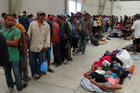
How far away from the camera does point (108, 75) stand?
4512 millimetres

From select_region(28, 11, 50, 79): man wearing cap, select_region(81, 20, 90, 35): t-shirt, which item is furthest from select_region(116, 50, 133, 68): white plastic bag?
select_region(28, 11, 50, 79): man wearing cap

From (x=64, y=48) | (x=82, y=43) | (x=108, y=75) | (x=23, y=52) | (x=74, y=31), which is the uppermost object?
(x=74, y=31)

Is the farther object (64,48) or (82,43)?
(82,43)

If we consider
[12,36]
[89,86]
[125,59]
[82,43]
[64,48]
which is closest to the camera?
[12,36]

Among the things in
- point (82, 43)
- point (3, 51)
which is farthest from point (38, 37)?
point (82, 43)

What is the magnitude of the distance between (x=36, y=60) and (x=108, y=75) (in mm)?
1991

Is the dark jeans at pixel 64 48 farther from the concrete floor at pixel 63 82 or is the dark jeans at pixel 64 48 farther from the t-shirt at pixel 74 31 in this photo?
the t-shirt at pixel 74 31

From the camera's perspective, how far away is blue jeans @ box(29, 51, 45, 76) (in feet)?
13.8

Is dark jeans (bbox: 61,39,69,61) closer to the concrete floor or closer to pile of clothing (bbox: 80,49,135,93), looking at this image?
the concrete floor

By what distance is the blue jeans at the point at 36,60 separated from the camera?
420 centimetres

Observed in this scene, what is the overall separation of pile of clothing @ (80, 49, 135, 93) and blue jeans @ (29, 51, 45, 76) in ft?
3.92

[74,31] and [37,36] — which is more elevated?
[37,36]

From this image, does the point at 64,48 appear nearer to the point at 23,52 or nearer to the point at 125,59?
the point at 125,59

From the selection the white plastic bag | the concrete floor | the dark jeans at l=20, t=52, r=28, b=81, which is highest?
the dark jeans at l=20, t=52, r=28, b=81
